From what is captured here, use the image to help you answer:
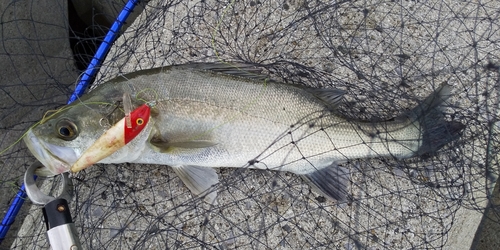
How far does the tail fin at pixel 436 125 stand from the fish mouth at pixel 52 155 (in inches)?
72.3

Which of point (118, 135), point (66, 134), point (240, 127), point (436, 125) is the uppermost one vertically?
point (436, 125)

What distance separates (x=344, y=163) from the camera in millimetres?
2432

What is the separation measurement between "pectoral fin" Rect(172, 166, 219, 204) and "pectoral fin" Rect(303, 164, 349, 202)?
537 millimetres

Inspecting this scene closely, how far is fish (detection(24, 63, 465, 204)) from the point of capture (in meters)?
2.10

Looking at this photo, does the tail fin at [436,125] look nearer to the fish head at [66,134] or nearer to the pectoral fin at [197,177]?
the pectoral fin at [197,177]

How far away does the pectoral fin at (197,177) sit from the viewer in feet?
7.49

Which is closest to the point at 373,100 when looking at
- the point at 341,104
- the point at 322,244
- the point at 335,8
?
the point at 341,104

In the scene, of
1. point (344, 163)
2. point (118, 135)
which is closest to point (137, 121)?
point (118, 135)

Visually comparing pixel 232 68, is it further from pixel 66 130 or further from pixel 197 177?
pixel 66 130

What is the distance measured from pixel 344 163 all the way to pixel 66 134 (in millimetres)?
1543

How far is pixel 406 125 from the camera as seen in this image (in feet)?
7.42

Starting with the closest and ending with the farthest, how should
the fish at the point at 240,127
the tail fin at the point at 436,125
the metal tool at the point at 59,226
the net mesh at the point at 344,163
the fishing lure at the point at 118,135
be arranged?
the metal tool at the point at 59,226 → the fishing lure at the point at 118,135 → the fish at the point at 240,127 → the tail fin at the point at 436,125 → the net mesh at the point at 344,163

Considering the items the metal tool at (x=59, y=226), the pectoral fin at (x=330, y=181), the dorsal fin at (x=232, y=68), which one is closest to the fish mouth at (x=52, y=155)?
the metal tool at (x=59, y=226)

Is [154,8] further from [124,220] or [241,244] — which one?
[241,244]
